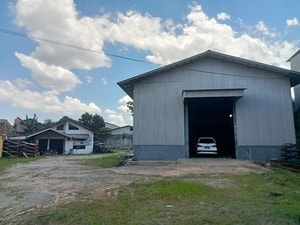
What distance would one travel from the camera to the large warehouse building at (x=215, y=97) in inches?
666

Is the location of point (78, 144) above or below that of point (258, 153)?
above

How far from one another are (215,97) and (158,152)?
504 centimetres

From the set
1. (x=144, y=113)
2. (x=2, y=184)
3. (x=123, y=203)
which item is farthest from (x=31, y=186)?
(x=144, y=113)

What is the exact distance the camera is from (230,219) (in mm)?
5215

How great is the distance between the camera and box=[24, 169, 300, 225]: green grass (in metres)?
5.24

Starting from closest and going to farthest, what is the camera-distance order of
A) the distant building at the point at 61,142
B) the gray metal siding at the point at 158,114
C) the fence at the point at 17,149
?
the gray metal siding at the point at 158,114 → the fence at the point at 17,149 → the distant building at the point at 61,142

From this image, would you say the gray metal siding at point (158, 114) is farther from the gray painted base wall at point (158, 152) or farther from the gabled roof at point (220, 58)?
the gabled roof at point (220, 58)

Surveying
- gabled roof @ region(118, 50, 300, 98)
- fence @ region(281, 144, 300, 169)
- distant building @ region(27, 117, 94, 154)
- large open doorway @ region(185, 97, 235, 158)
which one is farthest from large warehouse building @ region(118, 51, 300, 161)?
distant building @ region(27, 117, 94, 154)

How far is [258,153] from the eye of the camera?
55.4ft

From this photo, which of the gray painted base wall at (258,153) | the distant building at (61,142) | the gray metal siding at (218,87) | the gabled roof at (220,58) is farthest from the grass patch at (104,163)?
the distant building at (61,142)

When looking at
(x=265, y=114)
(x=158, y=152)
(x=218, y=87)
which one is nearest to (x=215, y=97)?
(x=218, y=87)

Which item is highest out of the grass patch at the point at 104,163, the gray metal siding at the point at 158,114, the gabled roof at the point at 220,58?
the gabled roof at the point at 220,58

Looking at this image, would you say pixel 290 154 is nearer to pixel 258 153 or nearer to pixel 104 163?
pixel 258 153

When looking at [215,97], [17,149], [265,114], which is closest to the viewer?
[265,114]
